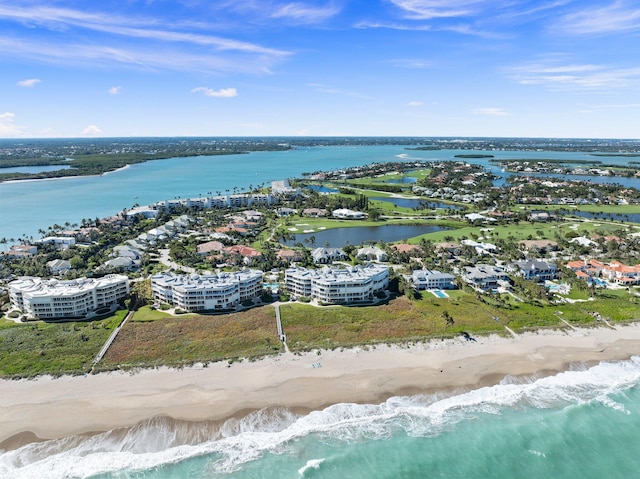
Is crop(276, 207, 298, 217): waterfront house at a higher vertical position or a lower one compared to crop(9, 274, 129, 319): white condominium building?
higher

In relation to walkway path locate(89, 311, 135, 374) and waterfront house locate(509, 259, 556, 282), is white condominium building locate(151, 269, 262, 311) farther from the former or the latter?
waterfront house locate(509, 259, 556, 282)

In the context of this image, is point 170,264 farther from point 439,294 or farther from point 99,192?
point 99,192


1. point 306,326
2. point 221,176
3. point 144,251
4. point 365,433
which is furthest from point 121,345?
point 221,176

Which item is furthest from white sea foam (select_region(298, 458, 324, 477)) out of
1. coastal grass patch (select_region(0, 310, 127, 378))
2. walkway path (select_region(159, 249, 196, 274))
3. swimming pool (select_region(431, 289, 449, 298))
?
walkway path (select_region(159, 249, 196, 274))

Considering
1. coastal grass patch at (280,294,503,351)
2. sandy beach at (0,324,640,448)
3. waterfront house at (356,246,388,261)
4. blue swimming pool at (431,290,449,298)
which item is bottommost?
sandy beach at (0,324,640,448)

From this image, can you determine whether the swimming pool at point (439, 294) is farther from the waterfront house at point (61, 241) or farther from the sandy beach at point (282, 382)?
the waterfront house at point (61, 241)

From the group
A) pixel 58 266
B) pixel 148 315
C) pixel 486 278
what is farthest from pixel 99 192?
pixel 486 278
